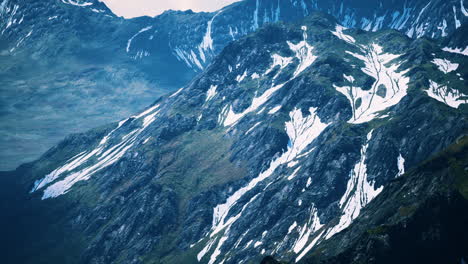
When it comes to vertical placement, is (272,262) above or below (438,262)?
above

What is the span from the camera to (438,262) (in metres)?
180

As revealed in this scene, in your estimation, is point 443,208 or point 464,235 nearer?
point 464,235

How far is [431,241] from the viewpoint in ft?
614

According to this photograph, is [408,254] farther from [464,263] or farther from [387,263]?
[464,263]

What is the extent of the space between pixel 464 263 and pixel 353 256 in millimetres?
42252

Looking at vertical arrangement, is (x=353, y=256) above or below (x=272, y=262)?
below

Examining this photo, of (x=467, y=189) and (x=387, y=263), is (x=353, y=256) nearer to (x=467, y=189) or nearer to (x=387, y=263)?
(x=387, y=263)

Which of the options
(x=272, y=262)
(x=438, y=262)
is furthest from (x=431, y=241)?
(x=272, y=262)

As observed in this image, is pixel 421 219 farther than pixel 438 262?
Yes

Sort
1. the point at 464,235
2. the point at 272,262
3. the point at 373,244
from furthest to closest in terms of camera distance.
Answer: the point at 373,244 < the point at 464,235 < the point at 272,262

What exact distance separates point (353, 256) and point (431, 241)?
31089 millimetres

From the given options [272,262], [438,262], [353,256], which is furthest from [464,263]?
[272,262]

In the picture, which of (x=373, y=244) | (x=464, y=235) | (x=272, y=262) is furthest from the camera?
(x=373, y=244)

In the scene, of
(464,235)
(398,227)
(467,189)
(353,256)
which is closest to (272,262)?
(353,256)
